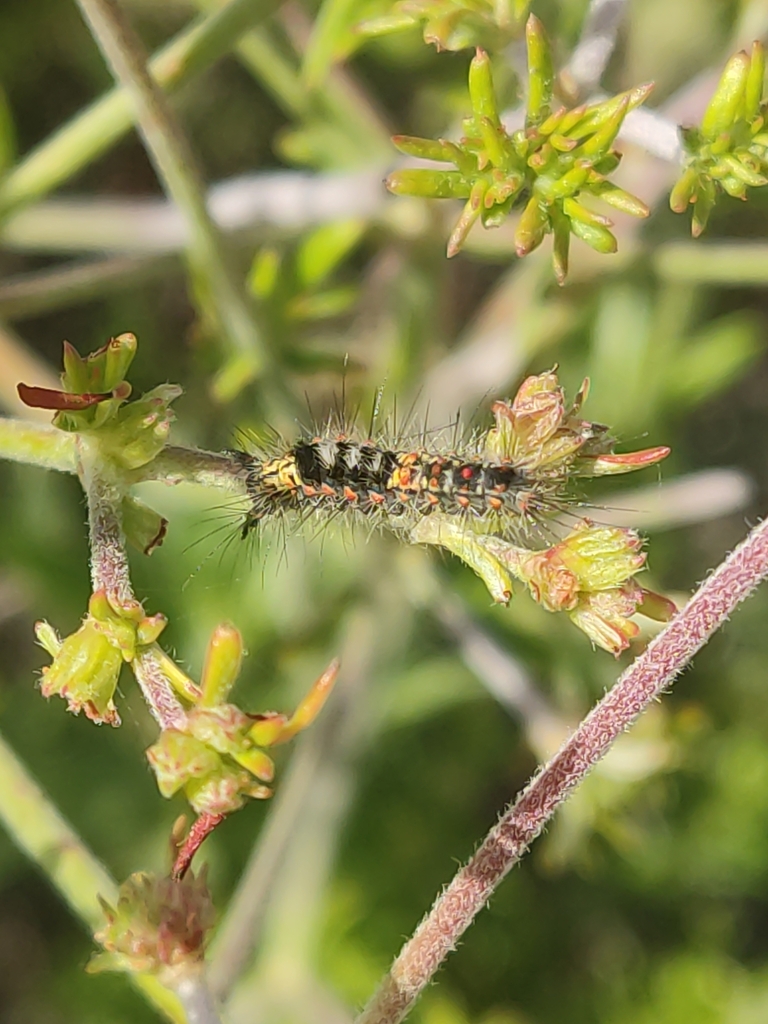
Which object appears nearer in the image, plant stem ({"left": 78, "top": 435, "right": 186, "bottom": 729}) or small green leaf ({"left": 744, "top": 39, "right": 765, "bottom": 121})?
plant stem ({"left": 78, "top": 435, "right": 186, "bottom": 729})

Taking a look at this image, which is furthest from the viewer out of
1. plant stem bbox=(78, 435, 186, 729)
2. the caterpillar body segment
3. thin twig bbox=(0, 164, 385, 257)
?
thin twig bbox=(0, 164, 385, 257)

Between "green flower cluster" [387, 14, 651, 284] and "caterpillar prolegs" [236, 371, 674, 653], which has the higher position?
"green flower cluster" [387, 14, 651, 284]

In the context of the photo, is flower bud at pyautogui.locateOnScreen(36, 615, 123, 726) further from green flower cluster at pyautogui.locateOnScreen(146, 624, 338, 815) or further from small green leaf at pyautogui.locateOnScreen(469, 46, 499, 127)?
small green leaf at pyautogui.locateOnScreen(469, 46, 499, 127)

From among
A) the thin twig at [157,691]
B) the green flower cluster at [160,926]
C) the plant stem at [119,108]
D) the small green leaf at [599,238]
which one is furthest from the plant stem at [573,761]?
the plant stem at [119,108]

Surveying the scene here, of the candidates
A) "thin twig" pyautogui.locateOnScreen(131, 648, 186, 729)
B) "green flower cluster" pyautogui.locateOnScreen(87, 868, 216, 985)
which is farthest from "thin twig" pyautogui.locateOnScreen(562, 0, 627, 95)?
"green flower cluster" pyautogui.locateOnScreen(87, 868, 216, 985)

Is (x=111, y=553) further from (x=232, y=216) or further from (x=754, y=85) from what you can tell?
(x=232, y=216)

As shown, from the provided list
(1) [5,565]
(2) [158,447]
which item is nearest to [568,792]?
(2) [158,447]
